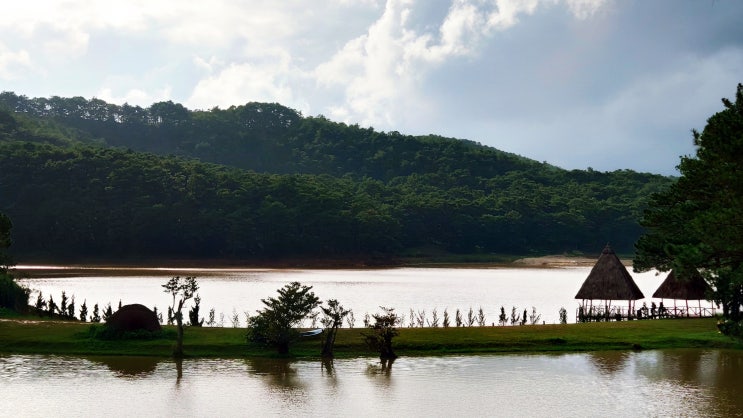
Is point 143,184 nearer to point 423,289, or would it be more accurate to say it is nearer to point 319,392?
point 423,289

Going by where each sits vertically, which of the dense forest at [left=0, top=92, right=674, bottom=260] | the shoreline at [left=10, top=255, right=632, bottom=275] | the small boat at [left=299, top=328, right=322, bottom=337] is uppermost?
the dense forest at [left=0, top=92, right=674, bottom=260]

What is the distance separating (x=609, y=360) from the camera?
117 feet

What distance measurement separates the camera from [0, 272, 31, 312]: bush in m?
46.6

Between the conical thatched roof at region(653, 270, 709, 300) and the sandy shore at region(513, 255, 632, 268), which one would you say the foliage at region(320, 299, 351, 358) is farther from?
the sandy shore at region(513, 255, 632, 268)

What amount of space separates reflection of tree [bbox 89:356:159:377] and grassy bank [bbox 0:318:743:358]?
959 millimetres

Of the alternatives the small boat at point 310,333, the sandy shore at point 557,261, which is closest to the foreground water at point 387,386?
the small boat at point 310,333

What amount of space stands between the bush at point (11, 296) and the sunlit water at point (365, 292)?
20.4ft

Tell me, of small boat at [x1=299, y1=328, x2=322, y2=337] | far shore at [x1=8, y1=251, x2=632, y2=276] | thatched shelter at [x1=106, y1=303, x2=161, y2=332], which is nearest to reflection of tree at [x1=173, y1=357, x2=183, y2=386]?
thatched shelter at [x1=106, y1=303, x2=161, y2=332]

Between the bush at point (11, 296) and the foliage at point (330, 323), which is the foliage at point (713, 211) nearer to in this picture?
the foliage at point (330, 323)

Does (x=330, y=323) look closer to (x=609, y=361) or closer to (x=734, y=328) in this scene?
(x=609, y=361)

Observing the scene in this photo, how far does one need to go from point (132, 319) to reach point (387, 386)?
14918 millimetres

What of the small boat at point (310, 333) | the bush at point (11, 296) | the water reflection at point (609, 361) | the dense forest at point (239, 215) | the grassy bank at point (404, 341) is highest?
the dense forest at point (239, 215)

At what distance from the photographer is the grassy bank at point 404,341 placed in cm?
3697

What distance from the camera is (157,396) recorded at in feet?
90.9
